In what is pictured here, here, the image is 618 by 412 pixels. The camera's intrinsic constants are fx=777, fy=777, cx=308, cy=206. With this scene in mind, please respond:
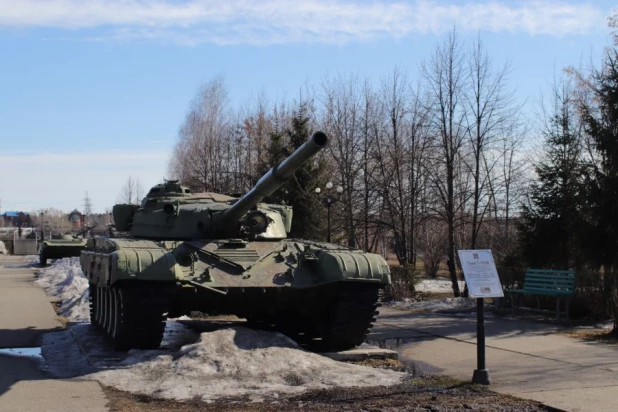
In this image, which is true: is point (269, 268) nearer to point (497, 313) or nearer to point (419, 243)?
point (497, 313)

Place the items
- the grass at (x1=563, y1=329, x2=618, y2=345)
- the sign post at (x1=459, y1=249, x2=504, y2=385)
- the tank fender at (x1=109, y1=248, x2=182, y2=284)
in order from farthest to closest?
the grass at (x1=563, y1=329, x2=618, y2=345) → the tank fender at (x1=109, y1=248, x2=182, y2=284) → the sign post at (x1=459, y1=249, x2=504, y2=385)

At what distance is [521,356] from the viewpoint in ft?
33.3

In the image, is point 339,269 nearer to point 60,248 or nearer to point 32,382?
point 32,382

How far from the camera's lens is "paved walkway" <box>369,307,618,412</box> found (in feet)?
25.4

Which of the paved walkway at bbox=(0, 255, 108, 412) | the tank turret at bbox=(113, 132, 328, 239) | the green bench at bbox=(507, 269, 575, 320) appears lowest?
the paved walkway at bbox=(0, 255, 108, 412)

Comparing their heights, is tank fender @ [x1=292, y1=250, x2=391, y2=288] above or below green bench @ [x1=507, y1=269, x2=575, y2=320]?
above

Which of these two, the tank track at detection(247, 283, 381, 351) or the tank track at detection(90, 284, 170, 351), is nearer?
the tank track at detection(90, 284, 170, 351)

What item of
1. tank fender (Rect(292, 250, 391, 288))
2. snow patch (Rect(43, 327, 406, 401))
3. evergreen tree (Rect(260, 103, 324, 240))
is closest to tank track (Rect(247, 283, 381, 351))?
tank fender (Rect(292, 250, 391, 288))

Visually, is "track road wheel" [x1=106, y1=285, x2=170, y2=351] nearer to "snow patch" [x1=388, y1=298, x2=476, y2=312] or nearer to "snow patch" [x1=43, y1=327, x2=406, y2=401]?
"snow patch" [x1=43, y1=327, x2=406, y2=401]

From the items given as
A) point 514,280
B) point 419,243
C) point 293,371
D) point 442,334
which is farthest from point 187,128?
point 293,371

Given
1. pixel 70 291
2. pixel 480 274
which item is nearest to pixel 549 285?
pixel 480 274

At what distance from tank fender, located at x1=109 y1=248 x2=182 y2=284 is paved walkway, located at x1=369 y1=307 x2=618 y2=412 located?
Answer: 3.35 m

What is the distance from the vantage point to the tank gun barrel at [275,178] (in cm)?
895

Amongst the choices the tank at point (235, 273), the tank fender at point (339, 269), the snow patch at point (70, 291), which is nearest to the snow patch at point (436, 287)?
the snow patch at point (70, 291)
